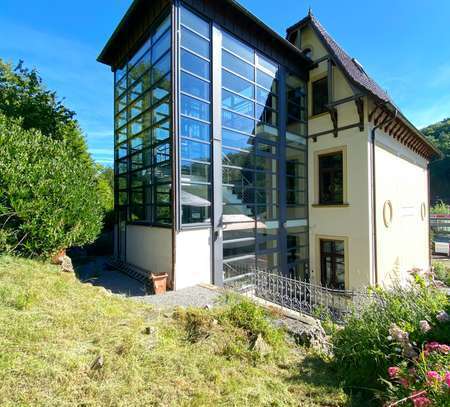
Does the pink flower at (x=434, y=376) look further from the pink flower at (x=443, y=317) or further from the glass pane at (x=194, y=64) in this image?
the glass pane at (x=194, y=64)

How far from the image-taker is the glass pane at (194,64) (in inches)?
299

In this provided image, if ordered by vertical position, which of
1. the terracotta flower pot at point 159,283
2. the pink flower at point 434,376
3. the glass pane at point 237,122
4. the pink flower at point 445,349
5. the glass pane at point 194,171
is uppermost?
the glass pane at point 237,122

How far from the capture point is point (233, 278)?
8.37 meters

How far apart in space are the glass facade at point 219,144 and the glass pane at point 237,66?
3 cm

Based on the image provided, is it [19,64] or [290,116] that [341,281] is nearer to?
[290,116]

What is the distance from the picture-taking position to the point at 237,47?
355 inches

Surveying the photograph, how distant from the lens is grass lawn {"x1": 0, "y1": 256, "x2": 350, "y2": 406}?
7.88 feet

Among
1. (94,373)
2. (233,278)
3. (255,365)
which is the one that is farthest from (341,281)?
(94,373)

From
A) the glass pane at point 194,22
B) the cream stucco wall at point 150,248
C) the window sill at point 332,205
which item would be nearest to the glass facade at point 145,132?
the cream stucco wall at point 150,248

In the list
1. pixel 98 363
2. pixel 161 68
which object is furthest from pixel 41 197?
pixel 161 68

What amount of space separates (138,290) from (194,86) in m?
6.56

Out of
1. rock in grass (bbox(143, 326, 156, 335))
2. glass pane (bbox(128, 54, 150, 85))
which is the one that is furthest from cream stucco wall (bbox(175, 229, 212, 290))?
glass pane (bbox(128, 54, 150, 85))

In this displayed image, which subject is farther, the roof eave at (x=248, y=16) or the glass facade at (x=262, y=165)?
the glass facade at (x=262, y=165)

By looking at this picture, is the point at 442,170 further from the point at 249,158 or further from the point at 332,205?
the point at 249,158
